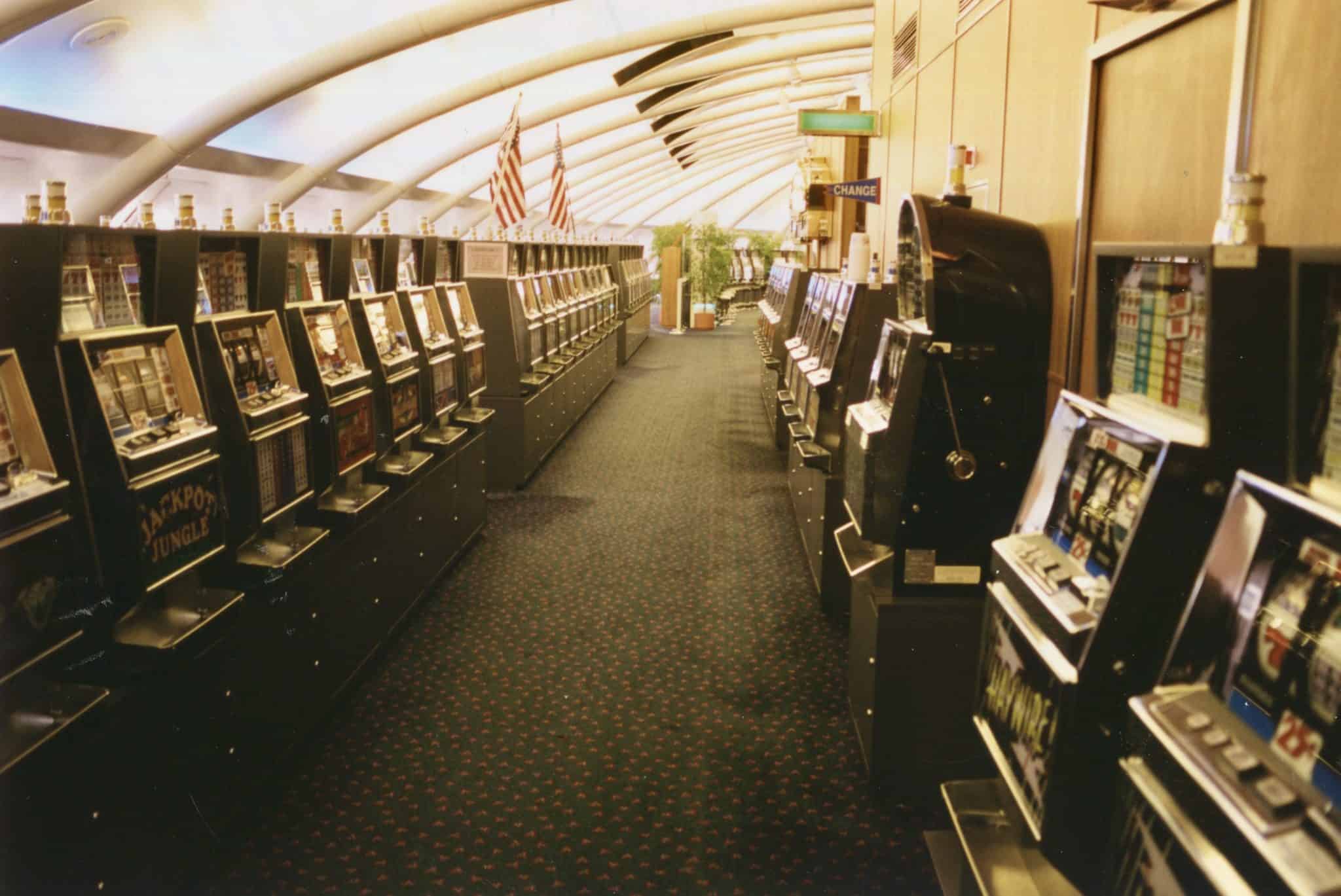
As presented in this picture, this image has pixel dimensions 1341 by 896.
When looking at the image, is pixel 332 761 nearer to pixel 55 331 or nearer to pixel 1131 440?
A: pixel 55 331

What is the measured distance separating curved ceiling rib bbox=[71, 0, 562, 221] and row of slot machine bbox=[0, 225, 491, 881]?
31.3ft

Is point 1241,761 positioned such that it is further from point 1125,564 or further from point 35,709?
point 35,709

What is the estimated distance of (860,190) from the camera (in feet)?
21.7

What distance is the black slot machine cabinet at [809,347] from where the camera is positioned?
18.9 feet

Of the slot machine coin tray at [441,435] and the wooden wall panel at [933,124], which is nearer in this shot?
the wooden wall panel at [933,124]

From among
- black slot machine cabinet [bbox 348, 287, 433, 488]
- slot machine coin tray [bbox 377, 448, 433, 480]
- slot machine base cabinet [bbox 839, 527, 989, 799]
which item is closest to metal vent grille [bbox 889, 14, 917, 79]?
black slot machine cabinet [bbox 348, 287, 433, 488]

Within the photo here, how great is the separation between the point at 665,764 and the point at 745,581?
6.93 feet

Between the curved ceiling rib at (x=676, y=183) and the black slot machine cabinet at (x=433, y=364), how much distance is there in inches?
1256

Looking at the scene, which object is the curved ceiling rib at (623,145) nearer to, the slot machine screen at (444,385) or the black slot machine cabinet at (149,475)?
the slot machine screen at (444,385)

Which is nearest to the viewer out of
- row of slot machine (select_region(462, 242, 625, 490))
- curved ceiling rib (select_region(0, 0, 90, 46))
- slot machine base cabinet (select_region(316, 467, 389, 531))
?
slot machine base cabinet (select_region(316, 467, 389, 531))

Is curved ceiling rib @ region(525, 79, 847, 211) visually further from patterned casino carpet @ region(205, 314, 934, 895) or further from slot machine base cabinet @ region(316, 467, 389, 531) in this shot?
slot machine base cabinet @ region(316, 467, 389, 531)

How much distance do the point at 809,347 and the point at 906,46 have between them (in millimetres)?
1918

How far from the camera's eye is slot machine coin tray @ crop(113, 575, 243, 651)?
2.83 m

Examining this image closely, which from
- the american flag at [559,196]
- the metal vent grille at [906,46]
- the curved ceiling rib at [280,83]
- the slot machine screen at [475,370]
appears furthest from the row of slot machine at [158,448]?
the curved ceiling rib at [280,83]
